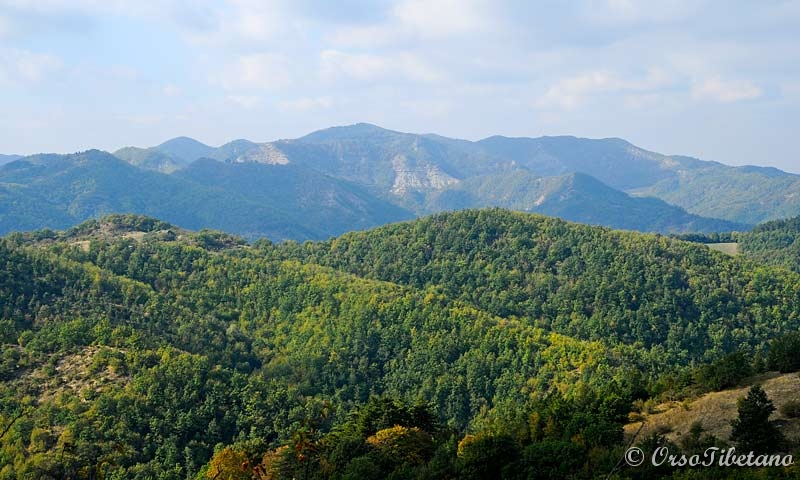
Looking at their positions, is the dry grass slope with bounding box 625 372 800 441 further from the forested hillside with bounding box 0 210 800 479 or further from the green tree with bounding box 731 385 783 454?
the forested hillside with bounding box 0 210 800 479

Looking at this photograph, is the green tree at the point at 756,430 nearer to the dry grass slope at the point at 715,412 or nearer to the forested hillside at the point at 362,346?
the dry grass slope at the point at 715,412

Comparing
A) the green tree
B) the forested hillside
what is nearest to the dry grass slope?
the green tree

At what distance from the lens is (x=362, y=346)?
13188 centimetres

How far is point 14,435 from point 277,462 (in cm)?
3864

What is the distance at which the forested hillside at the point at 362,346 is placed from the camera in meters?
53.3

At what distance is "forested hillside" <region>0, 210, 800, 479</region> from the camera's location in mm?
53281

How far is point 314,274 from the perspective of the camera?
161000mm

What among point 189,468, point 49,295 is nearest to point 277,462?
point 189,468

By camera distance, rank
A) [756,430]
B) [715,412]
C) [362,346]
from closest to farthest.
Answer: [756,430] → [715,412] → [362,346]

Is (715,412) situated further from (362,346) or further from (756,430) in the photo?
(362,346)

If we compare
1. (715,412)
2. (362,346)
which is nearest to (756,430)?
(715,412)

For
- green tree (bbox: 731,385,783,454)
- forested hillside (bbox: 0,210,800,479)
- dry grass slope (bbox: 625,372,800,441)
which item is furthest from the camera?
forested hillside (bbox: 0,210,800,479)

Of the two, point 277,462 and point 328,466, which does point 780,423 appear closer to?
point 328,466

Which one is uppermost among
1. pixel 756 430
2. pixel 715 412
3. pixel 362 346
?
pixel 756 430
